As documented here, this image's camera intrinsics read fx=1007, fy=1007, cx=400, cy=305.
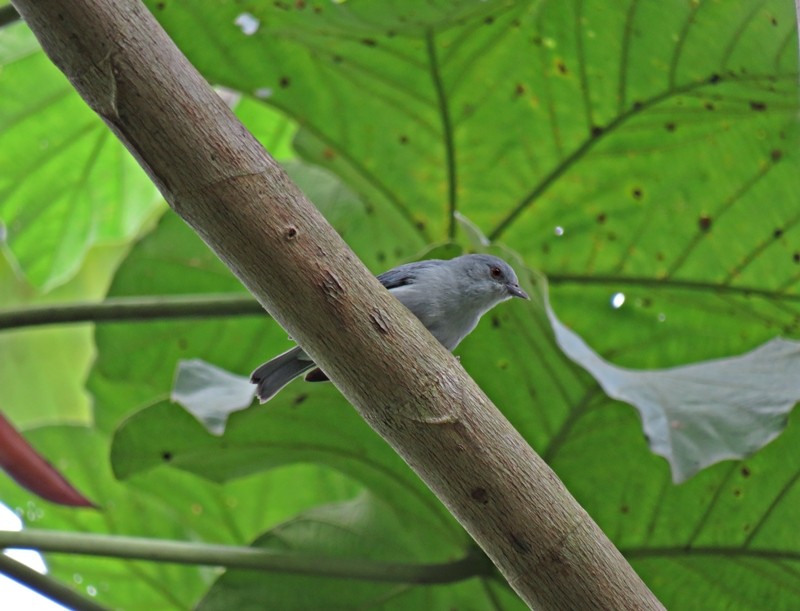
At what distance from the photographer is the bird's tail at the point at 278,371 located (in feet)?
7.91

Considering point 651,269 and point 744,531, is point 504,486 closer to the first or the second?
point 744,531

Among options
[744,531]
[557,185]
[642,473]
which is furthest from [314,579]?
[557,185]

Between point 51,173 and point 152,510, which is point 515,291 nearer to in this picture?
point 152,510

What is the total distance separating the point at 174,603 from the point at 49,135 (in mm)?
1677

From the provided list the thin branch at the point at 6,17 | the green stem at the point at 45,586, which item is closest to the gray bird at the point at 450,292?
the green stem at the point at 45,586

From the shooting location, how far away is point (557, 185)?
290 cm

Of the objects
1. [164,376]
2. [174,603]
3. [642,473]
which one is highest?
[164,376]

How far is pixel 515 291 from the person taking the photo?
2641 mm

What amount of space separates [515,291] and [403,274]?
12.0 inches

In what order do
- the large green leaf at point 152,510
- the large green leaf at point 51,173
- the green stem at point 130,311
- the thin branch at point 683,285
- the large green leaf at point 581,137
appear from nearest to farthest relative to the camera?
the green stem at point 130,311 < the large green leaf at point 581,137 < the thin branch at point 683,285 < the large green leaf at point 152,510 < the large green leaf at point 51,173

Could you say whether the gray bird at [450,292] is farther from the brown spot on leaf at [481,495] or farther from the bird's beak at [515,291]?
the brown spot on leaf at [481,495]

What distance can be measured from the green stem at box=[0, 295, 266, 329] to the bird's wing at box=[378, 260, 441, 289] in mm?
366

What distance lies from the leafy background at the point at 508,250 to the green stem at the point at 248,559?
0.58ft

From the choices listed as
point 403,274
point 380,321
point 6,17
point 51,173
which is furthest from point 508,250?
point 51,173
